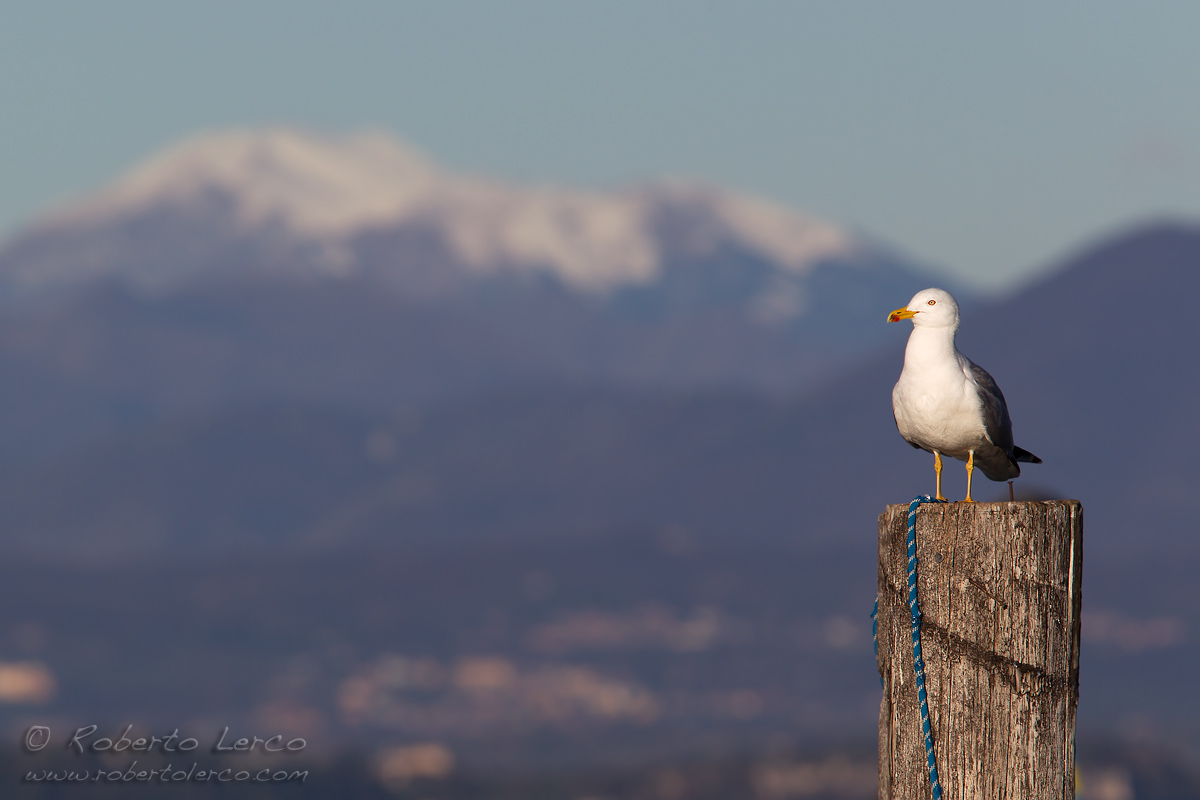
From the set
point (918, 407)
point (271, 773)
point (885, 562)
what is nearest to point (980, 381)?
point (918, 407)

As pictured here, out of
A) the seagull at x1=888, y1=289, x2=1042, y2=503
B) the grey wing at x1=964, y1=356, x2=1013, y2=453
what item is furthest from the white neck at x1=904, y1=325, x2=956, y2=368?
the grey wing at x1=964, y1=356, x2=1013, y2=453

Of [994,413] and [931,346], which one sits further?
[931,346]

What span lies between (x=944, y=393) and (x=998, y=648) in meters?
4.51

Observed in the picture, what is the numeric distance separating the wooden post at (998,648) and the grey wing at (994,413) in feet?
12.7

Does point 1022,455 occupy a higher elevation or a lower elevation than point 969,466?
higher

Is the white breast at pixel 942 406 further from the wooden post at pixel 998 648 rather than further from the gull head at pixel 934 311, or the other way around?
the wooden post at pixel 998 648

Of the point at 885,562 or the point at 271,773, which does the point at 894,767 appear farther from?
the point at 271,773

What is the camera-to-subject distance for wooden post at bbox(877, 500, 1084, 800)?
14.2 meters

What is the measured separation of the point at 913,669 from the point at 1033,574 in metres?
1.29

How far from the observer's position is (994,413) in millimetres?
18344

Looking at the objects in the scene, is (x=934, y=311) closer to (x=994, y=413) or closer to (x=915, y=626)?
(x=994, y=413)

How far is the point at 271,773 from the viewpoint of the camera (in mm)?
37938

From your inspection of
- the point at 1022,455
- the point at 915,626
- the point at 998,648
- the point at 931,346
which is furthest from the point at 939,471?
the point at 998,648

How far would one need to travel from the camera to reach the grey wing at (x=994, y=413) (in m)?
18.3
